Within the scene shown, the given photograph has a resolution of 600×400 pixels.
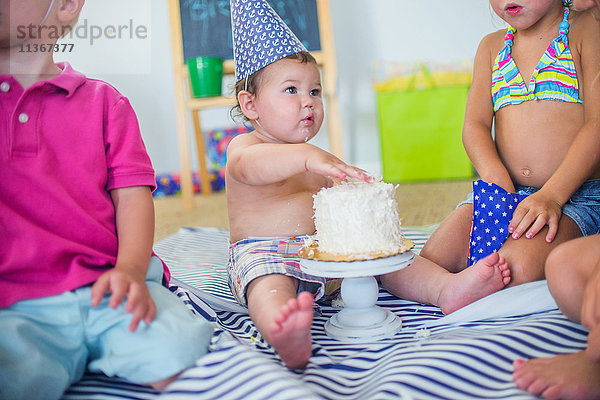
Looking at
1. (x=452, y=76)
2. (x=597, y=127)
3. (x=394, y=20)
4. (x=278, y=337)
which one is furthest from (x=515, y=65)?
(x=394, y=20)

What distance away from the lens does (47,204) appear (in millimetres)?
766

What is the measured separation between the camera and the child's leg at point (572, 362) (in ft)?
2.00

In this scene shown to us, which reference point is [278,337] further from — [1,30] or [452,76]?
[452,76]

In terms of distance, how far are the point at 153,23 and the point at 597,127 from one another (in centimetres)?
283

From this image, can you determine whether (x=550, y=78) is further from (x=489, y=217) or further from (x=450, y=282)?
(x=450, y=282)

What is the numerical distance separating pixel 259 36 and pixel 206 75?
5.23 ft

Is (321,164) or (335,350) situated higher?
(321,164)

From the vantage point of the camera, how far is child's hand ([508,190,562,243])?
0.95m

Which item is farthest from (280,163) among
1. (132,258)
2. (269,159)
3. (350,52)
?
(350,52)

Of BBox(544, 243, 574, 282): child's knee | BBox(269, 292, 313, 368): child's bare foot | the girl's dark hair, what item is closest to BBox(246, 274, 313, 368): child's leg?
BBox(269, 292, 313, 368): child's bare foot

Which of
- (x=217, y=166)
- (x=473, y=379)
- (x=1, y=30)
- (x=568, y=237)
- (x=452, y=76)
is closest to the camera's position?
(x=473, y=379)

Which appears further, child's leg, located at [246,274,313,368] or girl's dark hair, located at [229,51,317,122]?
girl's dark hair, located at [229,51,317,122]

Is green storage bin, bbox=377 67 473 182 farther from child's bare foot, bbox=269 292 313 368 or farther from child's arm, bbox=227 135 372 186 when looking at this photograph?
child's bare foot, bbox=269 292 313 368

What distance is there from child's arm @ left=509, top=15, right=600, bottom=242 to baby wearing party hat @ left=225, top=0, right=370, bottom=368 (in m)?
0.35
